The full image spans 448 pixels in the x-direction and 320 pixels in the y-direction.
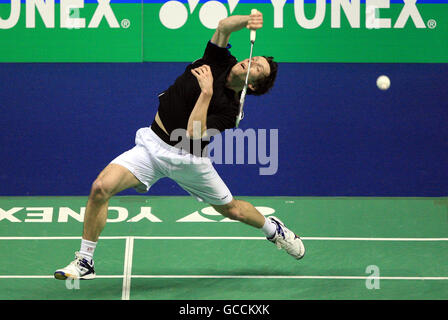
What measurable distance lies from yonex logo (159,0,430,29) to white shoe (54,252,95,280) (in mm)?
3248

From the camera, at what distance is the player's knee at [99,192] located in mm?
5418

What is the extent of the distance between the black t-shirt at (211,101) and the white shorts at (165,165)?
86 millimetres

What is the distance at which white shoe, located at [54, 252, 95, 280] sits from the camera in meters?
5.43

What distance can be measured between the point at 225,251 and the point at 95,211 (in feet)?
4.96

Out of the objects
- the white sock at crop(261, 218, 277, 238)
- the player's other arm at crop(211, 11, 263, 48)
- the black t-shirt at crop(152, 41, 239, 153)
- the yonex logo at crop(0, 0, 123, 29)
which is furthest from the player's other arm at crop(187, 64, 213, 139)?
the yonex logo at crop(0, 0, 123, 29)

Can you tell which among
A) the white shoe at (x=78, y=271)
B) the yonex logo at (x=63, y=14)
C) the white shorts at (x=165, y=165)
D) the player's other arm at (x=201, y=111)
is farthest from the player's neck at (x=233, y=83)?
the yonex logo at (x=63, y=14)

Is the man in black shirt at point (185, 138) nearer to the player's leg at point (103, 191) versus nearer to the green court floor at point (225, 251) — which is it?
the player's leg at point (103, 191)

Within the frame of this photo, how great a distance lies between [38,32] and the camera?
8.04m

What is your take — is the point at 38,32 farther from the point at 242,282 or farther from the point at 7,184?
the point at 242,282

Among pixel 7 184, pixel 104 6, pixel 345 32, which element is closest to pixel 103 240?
pixel 7 184

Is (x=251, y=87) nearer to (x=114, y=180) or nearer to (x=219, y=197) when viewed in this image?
(x=219, y=197)

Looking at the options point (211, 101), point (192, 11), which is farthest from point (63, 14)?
point (211, 101)

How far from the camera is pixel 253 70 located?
5613 mm

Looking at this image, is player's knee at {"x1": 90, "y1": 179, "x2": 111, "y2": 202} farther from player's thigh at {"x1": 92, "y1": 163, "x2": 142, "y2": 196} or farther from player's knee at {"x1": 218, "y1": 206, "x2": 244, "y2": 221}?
player's knee at {"x1": 218, "y1": 206, "x2": 244, "y2": 221}
